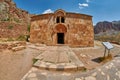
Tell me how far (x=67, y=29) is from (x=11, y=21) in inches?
672

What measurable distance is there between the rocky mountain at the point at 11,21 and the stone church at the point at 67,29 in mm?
7269

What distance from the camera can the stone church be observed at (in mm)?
12648

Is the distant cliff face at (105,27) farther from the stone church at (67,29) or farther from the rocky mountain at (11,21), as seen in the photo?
the stone church at (67,29)

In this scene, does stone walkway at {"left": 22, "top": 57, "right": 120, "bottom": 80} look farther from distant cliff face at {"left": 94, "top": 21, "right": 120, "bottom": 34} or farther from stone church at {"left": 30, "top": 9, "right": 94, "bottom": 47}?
distant cliff face at {"left": 94, "top": 21, "right": 120, "bottom": 34}

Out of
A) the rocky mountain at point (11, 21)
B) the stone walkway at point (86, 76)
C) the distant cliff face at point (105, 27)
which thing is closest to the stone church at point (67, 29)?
the rocky mountain at point (11, 21)

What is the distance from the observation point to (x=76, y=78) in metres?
3.44

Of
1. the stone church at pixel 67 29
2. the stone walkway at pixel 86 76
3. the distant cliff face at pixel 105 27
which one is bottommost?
the stone walkway at pixel 86 76

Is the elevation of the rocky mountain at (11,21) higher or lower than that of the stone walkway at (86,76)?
higher

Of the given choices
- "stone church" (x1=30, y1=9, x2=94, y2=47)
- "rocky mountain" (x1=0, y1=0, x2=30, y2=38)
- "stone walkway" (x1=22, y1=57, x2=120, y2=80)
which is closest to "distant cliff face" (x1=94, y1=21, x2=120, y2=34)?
"rocky mountain" (x1=0, y1=0, x2=30, y2=38)

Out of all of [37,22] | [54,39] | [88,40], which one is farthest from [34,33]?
[88,40]

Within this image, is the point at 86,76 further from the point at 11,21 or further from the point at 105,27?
the point at 105,27

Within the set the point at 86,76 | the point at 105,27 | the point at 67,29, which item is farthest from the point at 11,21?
the point at 105,27

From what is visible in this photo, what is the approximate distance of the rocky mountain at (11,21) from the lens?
56.5ft

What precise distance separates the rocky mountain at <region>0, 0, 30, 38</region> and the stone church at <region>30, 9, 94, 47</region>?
23.8ft
